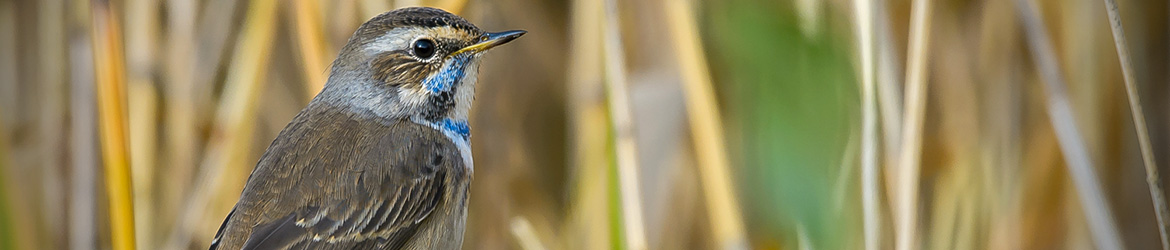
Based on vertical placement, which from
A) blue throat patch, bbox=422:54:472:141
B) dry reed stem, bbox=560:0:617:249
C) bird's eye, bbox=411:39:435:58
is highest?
bird's eye, bbox=411:39:435:58

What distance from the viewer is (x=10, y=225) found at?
7.58 ft

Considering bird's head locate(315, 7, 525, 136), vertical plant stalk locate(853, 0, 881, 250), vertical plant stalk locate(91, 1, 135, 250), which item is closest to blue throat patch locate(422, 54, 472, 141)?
bird's head locate(315, 7, 525, 136)

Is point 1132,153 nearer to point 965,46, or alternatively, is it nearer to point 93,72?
point 965,46

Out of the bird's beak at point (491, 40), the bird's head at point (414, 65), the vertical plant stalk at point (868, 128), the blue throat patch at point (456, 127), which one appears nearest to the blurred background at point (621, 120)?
the vertical plant stalk at point (868, 128)

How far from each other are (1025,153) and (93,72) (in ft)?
9.77

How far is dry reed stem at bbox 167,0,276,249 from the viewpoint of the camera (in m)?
2.88

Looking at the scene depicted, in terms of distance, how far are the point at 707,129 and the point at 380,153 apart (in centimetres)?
83

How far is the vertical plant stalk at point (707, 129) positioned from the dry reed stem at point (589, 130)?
0.35m

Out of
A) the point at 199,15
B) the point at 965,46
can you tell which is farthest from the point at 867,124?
the point at 199,15

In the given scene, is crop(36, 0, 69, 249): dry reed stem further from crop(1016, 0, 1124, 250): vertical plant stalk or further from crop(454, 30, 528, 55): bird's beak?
crop(1016, 0, 1124, 250): vertical plant stalk

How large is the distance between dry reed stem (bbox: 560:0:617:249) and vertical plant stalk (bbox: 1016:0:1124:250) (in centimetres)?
112

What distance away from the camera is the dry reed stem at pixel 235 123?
2881 mm

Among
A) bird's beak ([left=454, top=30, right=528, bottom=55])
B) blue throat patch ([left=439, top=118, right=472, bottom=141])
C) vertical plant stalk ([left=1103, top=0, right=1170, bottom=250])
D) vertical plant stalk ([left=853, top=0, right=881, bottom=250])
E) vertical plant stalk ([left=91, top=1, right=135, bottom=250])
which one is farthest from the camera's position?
blue throat patch ([left=439, top=118, right=472, bottom=141])

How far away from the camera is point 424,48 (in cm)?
272
